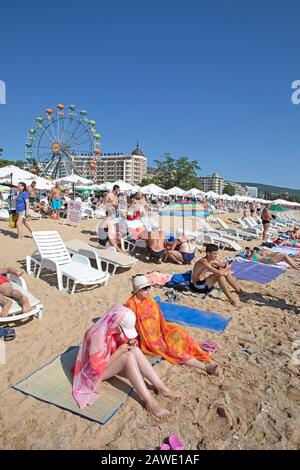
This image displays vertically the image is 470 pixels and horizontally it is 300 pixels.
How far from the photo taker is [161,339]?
300cm

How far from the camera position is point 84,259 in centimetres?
561

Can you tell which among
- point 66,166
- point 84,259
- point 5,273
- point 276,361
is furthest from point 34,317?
point 66,166

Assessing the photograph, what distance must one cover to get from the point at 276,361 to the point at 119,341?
1.66 m

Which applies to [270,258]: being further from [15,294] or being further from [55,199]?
[55,199]

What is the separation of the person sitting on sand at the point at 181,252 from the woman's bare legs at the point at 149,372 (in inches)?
181

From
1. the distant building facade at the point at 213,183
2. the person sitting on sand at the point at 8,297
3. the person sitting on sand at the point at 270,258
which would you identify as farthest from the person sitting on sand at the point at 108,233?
the distant building facade at the point at 213,183

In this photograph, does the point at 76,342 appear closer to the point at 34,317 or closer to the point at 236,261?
the point at 34,317

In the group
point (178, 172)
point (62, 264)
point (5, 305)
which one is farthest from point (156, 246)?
point (178, 172)

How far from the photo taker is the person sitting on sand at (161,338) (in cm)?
288

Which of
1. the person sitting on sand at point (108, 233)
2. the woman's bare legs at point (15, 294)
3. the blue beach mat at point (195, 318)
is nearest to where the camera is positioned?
the woman's bare legs at point (15, 294)

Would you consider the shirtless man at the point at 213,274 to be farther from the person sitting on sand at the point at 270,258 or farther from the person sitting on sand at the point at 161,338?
the person sitting on sand at the point at 270,258

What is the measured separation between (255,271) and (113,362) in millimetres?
5113

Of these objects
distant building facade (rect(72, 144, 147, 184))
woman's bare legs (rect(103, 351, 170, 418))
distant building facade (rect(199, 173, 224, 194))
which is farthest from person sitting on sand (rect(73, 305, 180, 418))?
distant building facade (rect(199, 173, 224, 194))

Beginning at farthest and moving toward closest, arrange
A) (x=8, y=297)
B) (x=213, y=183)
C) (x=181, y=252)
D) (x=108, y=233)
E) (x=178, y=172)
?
1. (x=213, y=183)
2. (x=178, y=172)
3. (x=108, y=233)
4. (x=181, y=252)
5. (x=8, y=297)
